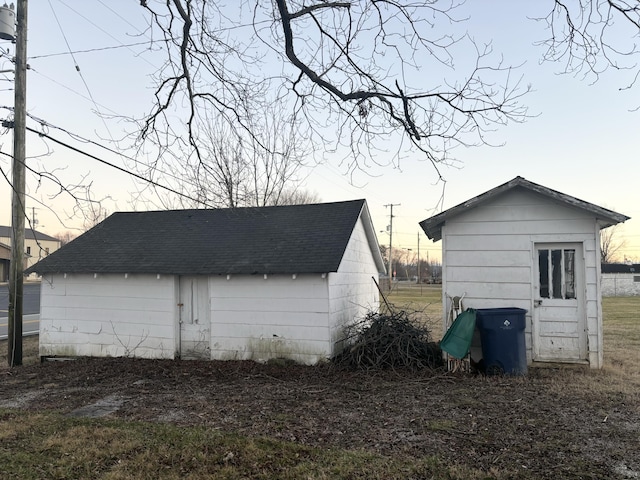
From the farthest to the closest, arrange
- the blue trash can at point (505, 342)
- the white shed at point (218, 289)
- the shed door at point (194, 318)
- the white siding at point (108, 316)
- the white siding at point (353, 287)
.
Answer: the white siding at point (108, 316), the shed door at point (194, 318), the white siding at point (353, 287), the white shed at point (218, 289), the blue trash can at point (505, 342)

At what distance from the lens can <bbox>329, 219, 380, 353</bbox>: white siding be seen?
9258mm

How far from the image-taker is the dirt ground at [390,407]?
4.49 metres

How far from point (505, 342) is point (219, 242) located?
661 centimetres

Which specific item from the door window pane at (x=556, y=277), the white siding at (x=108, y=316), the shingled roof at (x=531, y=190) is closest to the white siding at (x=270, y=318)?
the white siding at (x=108, y=316)

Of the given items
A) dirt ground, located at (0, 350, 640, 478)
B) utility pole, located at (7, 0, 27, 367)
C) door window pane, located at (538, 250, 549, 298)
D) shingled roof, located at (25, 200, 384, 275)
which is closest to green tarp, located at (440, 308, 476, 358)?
dirt ground, located at (0, 350, 640, 478)

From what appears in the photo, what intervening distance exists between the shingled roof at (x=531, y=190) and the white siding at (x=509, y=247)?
0.59ft

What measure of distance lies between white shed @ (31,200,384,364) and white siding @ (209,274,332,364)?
2cm

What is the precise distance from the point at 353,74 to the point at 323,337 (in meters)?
5.18

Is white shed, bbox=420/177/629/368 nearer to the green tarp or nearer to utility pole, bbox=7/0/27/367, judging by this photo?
the green tarp

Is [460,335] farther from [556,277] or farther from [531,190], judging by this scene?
[531,190]

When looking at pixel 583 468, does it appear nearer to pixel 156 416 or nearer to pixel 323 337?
pixel 156 416

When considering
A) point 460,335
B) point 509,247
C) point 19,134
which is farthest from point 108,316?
point 509,247

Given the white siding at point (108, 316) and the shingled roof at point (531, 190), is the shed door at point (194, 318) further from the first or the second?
the shingled roof at point (531, 190)

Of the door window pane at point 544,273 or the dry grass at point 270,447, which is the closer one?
the dry grass at point 270,447
